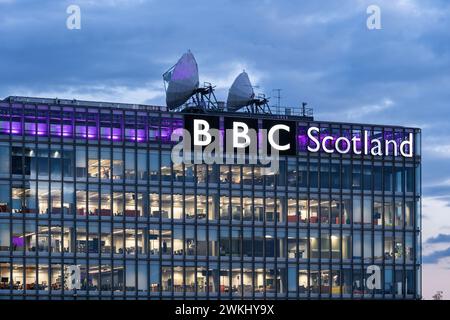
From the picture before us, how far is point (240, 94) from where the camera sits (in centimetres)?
16188

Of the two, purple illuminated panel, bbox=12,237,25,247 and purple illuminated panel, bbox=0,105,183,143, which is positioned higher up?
purple illuminated panel, bbox=0,105,183,143

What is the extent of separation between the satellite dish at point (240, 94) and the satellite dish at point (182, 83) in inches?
297

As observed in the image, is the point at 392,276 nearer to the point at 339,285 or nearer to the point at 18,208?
the point at 339,285

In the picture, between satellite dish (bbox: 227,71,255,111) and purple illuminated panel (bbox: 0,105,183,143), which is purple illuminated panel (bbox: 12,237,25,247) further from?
satellite dish (bbox: 227,71,255,111)

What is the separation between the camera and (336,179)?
521ft

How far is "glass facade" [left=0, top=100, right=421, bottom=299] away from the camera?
14338cm

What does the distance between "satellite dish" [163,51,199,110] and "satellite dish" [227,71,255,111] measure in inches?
297

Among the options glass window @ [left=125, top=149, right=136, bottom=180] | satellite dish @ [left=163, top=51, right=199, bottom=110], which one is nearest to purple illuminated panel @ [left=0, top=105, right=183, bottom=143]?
glass window @ [left=125, top=149, right=136, bottom=180]

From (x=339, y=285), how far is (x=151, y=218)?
2815 cm

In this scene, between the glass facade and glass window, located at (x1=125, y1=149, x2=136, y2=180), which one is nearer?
the glass facade

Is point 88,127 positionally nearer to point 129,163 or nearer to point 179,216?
point 129,163
